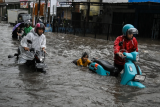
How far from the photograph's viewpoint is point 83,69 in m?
7.71

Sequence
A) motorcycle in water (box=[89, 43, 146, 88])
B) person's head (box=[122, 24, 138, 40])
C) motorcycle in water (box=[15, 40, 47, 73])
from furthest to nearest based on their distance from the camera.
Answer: motorcycle in water (box=[15, 40, 47, 73]) → person's head (box=[122, 24, 138, 40]) → motorcycle in water (box=[89, 43, 146, 88])

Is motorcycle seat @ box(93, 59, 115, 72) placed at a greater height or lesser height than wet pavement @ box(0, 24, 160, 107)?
greater

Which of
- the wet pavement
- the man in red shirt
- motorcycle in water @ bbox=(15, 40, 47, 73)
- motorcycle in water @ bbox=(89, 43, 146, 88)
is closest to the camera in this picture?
the wet pavement

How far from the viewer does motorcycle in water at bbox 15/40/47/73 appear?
6.68 meters

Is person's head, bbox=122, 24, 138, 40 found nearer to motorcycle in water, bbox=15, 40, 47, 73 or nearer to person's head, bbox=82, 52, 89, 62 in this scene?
person's head, bbox=82, 52, 89, 62

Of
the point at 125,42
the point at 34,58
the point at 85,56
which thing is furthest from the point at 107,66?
the point at 34,58

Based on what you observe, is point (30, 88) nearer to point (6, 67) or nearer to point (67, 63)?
point (6, 67)

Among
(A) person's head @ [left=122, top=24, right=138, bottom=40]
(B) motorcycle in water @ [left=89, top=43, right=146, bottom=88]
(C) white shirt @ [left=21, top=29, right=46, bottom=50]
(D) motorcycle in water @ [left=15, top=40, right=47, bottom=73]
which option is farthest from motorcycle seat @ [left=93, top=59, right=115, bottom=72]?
(C) white shirt @ [left=21, top=29, right=46, bottom=50]

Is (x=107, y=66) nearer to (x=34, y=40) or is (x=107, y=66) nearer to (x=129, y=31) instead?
(x=129, y=31)

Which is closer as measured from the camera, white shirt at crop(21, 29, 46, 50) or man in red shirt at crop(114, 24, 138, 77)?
man in red shirt at crop(114, 24, 138, 77)

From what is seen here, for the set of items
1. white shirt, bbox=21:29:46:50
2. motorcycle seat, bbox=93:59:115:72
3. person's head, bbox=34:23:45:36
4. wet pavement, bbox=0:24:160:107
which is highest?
person's head, bbox=34:23:45:36

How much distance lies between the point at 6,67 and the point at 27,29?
524 cm

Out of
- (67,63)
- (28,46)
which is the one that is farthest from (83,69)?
(28,46)

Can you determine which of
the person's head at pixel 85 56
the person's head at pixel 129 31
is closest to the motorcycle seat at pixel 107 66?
the person's head at pixel 85 56
